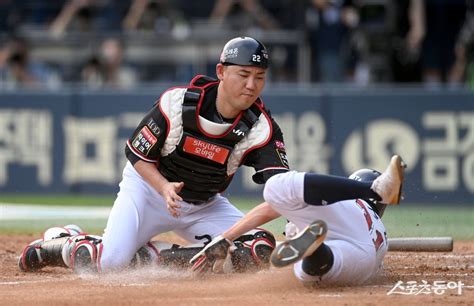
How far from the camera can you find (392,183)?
18.5 ft

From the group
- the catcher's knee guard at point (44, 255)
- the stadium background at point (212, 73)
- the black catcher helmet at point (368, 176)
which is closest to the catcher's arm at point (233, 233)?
the black catcher helmet at point (368, 176)

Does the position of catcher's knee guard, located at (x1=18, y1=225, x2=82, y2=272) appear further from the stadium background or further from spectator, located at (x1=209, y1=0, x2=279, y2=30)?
spectator, located at (x1=209, y1=0, x2=279, y2=30)

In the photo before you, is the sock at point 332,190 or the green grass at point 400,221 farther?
the green grass at point 400,221

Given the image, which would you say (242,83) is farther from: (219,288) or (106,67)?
(106,67)

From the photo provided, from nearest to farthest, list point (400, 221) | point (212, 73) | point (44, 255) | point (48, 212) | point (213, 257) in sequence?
point (213, 257)
point (44, 255)
point (400, 221)
point (48, 212)
point (212, 73)

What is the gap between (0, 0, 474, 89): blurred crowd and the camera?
1642 cm

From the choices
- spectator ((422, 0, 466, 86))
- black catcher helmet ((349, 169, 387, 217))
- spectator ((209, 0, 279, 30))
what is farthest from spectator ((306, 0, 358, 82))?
black catcher helmet ((349, 169, 387, 217))

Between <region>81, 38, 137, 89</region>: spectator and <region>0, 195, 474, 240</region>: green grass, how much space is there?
251 cm

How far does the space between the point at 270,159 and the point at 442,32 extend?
14419mm

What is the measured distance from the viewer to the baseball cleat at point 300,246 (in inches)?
221

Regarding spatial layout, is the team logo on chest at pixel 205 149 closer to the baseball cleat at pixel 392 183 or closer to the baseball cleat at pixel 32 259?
the baseball cleat at pixel 32 259

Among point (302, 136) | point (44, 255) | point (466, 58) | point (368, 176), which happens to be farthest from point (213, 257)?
point (466, 58)

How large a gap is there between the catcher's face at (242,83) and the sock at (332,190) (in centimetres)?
104

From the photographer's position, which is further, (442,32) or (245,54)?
(442,32)
